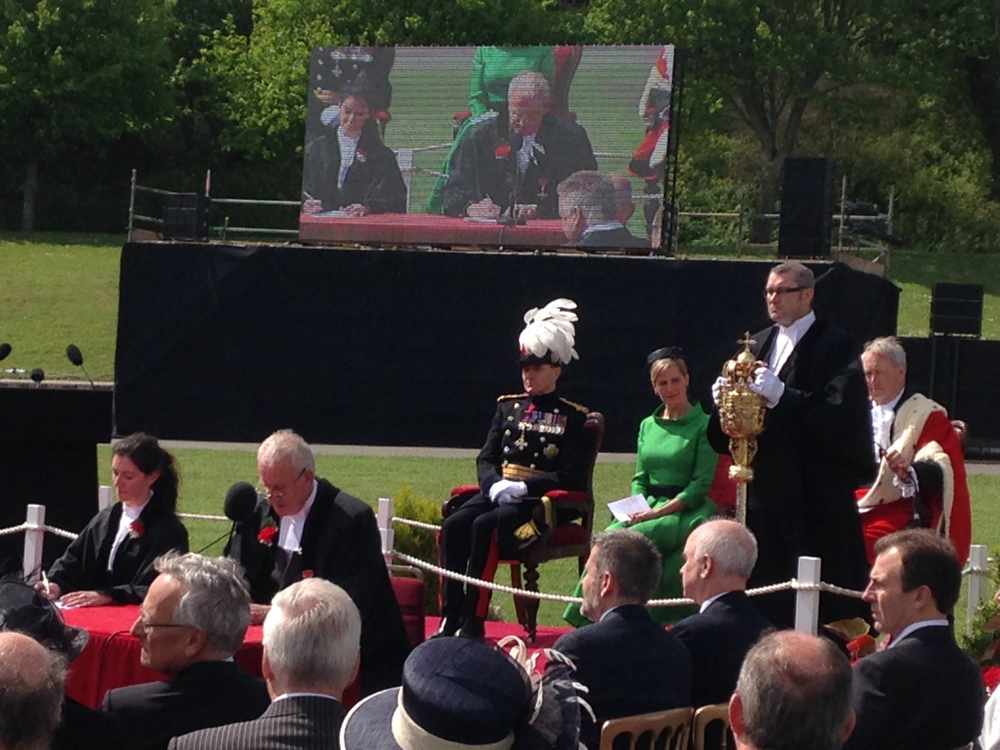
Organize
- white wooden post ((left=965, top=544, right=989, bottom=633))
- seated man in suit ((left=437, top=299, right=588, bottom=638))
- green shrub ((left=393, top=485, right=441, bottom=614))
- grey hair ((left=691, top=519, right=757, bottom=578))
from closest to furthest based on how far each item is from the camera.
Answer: grey hair ((left=691, top=519, right=757, bottom=578)) < seated man in suit ((left=437, top=299, right=588, bottom=638)) < white wooden post ((left=965, top=544, right=989, bottom=633)) < green shrub ((left=393, top=485, right=441, bottom=614))

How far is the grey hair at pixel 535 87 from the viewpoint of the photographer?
20656 mm

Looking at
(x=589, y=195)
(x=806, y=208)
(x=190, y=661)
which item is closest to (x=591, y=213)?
(x=589, y=195)

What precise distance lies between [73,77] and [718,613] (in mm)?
40057

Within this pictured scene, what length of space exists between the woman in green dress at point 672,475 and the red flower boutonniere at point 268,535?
1790 mm

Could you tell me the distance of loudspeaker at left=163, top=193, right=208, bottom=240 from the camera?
21578 millimetres

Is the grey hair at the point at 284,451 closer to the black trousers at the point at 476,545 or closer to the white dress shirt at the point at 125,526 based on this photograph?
the white dress shirt at the point at 125,526

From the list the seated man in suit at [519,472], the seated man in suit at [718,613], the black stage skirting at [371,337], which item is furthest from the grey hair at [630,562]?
the black stage skirting at [371,337]

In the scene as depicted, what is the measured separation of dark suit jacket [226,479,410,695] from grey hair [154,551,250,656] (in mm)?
1608

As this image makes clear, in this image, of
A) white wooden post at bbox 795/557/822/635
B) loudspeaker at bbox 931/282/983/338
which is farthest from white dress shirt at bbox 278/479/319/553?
loudspeaker at bbox 931/282/983/338

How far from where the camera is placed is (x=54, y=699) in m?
3.33

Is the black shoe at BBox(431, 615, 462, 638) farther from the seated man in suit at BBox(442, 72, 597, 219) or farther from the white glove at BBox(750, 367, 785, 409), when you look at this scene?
the seated man in suit at BBox(442, 72, 597, 219)

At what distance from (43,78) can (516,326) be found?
2622 centimetres

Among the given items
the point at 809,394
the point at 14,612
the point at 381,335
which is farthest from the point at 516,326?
the point at 14,612

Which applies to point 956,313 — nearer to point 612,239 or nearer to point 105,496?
point 612,239
